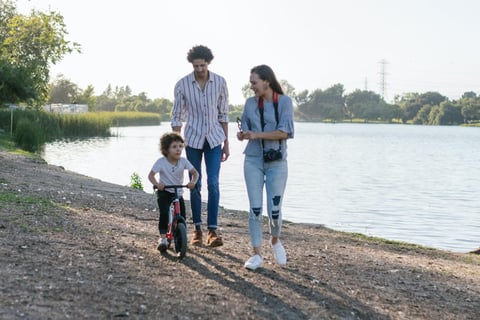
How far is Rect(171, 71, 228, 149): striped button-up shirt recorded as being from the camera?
8031mm

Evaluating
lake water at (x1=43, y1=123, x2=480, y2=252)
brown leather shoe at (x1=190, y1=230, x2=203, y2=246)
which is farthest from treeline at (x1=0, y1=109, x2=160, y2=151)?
brown leather shoe at (x1=190, y1=230, x2=203, y2=246)

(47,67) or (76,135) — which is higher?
(47,67)

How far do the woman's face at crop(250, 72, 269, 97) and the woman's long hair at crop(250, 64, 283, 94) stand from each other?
0.03 m

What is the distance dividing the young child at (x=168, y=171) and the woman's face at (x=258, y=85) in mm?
983

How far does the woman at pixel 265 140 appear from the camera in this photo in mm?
Result: 7035

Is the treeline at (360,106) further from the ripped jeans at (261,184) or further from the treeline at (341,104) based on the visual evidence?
the ripped jeans at (261,184)

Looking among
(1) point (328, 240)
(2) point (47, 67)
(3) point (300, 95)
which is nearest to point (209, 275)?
(1) point (328, 240)

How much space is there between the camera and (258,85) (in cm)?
700

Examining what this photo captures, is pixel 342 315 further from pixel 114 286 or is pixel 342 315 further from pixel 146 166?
pixel 146 166

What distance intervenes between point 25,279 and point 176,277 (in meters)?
1.28

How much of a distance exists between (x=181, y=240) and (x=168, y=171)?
0.70m

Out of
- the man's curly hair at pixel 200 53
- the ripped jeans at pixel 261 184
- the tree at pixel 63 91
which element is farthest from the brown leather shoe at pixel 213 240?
the tree at pixel 63 91

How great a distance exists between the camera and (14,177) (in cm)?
1457

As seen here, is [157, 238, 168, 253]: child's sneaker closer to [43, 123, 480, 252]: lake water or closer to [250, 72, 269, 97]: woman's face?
[250, 72, 269, 97]: woman's face
